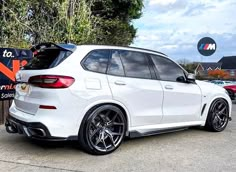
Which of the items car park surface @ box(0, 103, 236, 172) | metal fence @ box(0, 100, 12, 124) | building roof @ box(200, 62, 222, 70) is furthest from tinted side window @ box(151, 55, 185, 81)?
building roof @ box(200, 62, 222, 70)

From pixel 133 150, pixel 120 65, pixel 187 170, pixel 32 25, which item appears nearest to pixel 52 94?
pixel 120 65

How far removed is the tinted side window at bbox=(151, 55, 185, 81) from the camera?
5.90 metres

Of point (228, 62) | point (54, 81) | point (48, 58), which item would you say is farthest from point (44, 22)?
point (228, 62)

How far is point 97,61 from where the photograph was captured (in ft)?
16.9

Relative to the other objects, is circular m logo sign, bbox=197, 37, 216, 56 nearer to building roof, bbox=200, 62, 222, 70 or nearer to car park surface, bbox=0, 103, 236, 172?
car park surface, bbox=0, 103, 236, 172

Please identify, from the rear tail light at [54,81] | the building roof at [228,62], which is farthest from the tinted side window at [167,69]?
the building roof at [228,62]

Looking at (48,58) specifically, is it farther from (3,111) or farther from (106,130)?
(3,111)

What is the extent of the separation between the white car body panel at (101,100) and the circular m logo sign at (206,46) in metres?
9.47

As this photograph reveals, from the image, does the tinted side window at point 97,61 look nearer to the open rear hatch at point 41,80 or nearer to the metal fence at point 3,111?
the open rear hatch at point 41,80

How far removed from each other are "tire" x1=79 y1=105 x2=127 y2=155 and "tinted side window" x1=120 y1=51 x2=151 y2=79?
71cm

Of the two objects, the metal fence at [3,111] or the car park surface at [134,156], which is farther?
the metal fence at [3,111]

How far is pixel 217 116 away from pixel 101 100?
3016 mm

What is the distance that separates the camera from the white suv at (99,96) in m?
4.66

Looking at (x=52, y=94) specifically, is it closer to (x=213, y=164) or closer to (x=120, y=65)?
(x=120, y=65)
